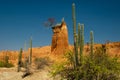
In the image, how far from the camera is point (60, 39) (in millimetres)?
61562

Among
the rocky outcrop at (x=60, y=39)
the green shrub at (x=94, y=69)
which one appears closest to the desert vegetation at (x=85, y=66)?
the green shrub at (x=94, y=69)

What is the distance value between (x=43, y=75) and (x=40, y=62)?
14505 millimetres

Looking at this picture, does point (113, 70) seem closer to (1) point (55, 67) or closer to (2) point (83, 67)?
(2) point (83, 67)

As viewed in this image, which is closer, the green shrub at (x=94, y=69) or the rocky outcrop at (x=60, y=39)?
the green shrub at (x=94, y=69)

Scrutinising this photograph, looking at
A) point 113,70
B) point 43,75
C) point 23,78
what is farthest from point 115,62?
point 23,78

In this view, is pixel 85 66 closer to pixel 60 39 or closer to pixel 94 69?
pixel 94 69

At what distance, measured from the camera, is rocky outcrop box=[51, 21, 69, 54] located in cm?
6131

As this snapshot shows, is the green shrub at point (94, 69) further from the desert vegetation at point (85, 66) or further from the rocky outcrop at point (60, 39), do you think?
the rocky outcrop at point (60, 39)

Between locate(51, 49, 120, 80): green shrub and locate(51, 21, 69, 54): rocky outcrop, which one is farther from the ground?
locate(51, 21, 69, 54): rocky outcrop

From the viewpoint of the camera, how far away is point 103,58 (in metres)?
19.4

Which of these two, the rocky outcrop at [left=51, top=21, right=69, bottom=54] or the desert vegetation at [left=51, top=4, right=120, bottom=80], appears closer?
the desert vegetation at [left=51, top=4, right=120, bottom=80]

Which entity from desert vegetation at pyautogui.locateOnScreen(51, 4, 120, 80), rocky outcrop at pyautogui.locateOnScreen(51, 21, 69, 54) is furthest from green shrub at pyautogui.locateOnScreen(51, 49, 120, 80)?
rocky outcrop at pyautogui.locateOnScreen(51, 21, 69, 54)

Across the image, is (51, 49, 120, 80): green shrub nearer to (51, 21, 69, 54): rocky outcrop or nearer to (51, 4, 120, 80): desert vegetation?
(51, 4, 120, 80): desert vegetation

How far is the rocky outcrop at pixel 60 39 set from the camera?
6131cm
